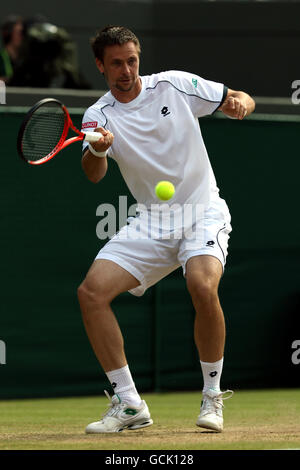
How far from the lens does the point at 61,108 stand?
532 cm

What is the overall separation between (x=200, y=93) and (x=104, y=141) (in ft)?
2.17

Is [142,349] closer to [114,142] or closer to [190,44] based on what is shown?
[114,142]

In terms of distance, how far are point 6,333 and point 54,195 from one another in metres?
1.04

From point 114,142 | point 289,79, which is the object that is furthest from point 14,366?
point 289,79

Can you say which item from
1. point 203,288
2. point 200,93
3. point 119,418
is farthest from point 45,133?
point 119,418

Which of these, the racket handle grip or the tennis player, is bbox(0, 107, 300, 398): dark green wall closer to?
the tennis player

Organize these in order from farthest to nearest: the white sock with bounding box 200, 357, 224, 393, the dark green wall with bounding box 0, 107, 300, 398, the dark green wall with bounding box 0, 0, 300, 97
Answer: the dark green wall with bounding box 0, 0, 300, 97
the dark green wall with bounding box 0, 107, 300, 398
the white sock with bounding box 200, 357, 224, 393

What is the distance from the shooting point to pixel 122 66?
5312mm

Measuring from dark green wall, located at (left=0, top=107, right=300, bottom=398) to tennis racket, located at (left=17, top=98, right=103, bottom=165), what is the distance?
2.22 m

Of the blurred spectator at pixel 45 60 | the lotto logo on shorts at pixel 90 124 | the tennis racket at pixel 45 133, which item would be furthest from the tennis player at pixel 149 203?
the blurred spectator at pixel 45 60

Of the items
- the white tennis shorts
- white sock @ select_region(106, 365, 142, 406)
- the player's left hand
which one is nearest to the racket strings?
the white tennis shorts

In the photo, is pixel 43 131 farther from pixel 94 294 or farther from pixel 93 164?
pixel 94 294

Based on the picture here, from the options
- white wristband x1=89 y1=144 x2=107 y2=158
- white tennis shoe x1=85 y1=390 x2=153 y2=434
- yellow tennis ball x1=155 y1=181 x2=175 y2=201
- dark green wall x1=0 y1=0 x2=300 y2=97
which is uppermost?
dark green wall x1=0 y1=0 x2=300 y2=97

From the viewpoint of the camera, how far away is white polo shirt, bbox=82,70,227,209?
539 cm
